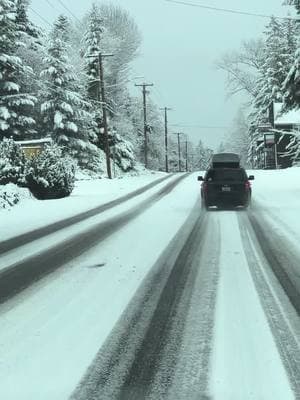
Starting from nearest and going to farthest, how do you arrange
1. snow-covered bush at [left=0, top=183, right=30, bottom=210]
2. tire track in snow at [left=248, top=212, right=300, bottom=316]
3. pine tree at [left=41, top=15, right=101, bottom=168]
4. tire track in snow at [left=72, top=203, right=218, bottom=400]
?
tire track in snow at [left=72, top=203, right=218, bottom=400]
tire track in snow at [left=248, top=212, right=300, bottom=316]
snow-covered bush at [left=0, top=183, right=30, bottom=210]
pine tree at [left=41, top=15, right=101, bottom=168]

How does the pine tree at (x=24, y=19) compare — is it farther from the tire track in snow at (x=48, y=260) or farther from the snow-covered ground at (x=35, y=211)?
the tire track in snow at (x=48, y=260)

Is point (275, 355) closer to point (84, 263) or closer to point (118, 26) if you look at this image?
point (84, 263)

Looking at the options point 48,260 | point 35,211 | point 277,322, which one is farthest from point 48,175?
point 277,322

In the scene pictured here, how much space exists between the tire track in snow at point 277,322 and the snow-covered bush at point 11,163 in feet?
49.3

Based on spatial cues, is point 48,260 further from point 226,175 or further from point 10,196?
point 10,196

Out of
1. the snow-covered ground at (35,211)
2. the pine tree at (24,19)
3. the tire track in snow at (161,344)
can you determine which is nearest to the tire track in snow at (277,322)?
the tire track in snow at (161,344)

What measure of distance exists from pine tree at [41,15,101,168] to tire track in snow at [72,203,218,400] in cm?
3785

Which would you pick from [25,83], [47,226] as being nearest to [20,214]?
[47,226]

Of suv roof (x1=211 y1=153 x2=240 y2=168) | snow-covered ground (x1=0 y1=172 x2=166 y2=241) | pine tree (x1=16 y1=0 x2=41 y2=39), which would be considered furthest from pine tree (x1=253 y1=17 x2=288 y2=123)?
snow-covered ground (x1=0 y1=172 x2=166 y2=241)

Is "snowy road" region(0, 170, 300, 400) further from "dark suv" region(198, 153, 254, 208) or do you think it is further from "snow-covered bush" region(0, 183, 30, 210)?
"snow-covered bush" region(0, 183, 30, 210)

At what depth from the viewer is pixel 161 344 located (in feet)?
17.6

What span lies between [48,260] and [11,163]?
1454 centimetres

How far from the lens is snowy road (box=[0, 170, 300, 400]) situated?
443 cm

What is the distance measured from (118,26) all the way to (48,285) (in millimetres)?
69285
